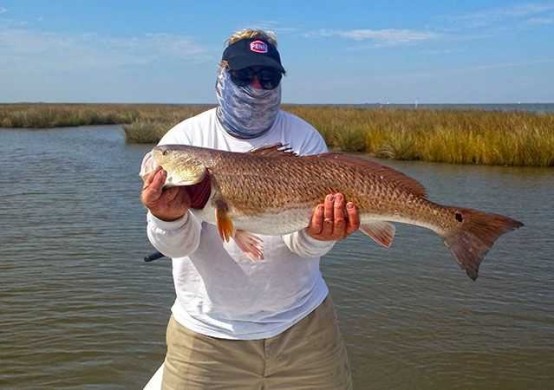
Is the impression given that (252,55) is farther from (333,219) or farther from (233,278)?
(233,278)

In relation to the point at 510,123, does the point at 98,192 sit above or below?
below

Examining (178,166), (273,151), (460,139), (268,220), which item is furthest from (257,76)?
(460,139)

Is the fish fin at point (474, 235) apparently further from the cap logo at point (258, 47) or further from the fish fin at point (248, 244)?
the cap logo at point (258, 47)

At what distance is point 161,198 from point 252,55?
80 cm

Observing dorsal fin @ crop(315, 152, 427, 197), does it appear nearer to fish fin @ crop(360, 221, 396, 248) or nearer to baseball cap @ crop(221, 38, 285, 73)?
fish fin @ crop(360, 221, 396, 248)

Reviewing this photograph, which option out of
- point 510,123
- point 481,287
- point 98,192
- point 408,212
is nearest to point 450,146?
point 510,123

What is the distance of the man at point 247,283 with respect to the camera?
3023 mm

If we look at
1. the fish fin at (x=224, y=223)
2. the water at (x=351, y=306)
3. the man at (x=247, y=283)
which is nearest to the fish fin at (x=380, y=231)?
the man at (x=247, y=283)

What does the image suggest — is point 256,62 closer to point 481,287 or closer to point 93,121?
point 481,287

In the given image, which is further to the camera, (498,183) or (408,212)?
(498,183)

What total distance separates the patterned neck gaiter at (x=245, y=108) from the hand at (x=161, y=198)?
0.45 m

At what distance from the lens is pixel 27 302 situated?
758 cm

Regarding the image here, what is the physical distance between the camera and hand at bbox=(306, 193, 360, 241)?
2.99m

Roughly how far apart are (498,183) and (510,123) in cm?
620
